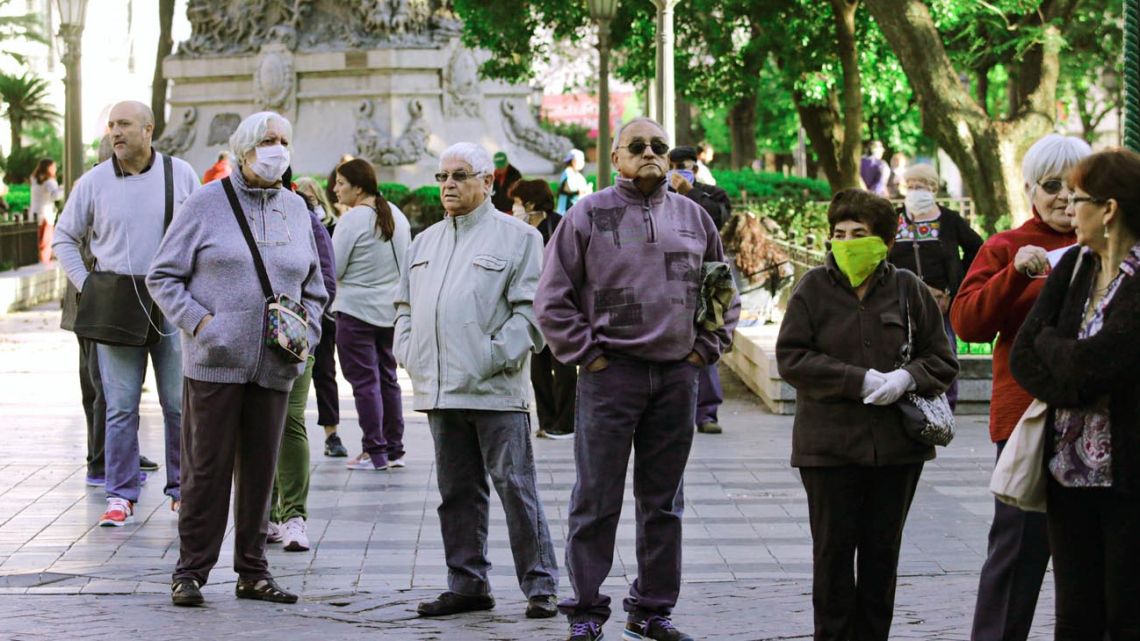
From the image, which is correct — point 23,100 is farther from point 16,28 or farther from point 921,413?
point 921,413

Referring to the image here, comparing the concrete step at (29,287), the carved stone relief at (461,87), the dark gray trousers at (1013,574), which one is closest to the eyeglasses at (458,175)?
the dark gray trousers at (1013,574)

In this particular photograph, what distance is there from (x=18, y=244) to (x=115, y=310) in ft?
62.2

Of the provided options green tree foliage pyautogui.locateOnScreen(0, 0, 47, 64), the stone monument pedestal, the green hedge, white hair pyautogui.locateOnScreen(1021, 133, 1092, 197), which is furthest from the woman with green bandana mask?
green tree foliage pyautogui.locateOnScreen(0, 0, 47, 64)

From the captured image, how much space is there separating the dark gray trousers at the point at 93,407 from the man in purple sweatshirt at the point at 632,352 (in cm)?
368

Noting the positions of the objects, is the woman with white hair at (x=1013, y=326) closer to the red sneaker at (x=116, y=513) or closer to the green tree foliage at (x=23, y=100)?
the red sneaker at (x=116, y=513)

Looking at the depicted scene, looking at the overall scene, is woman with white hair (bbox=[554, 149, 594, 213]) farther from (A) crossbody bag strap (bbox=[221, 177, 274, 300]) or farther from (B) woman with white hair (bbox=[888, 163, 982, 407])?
(A) crossbody bag strap (bbox=[221, 177, 274, 300])

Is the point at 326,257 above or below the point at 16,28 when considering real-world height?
below

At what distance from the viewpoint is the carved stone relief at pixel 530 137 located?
104ft

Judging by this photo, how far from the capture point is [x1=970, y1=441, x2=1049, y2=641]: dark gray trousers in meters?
6.03

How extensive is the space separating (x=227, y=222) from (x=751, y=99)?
122 ft

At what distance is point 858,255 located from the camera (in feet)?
20.2

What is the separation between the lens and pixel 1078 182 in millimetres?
4945

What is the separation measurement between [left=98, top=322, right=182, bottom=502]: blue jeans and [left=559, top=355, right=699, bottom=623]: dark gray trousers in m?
3.23

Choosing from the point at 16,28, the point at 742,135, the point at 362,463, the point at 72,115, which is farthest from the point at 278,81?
the point at 16,28
